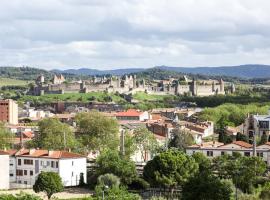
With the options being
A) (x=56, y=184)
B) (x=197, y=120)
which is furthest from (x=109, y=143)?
(x=197, y=120)

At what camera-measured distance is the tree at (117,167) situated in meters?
59.4

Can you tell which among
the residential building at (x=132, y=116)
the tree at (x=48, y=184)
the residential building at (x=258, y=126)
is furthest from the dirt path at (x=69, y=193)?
the residential building at (x=132, y=116)

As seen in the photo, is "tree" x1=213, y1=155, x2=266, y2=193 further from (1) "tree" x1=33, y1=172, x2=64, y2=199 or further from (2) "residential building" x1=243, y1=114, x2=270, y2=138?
(2) "residential building" x1=243, y1=114, x2=270, y2=138

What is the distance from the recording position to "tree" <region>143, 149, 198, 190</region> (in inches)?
2210

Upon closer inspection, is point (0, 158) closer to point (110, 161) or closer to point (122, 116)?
point (110, 161)

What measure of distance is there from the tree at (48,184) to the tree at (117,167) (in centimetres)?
553

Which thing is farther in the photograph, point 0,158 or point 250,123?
point 250,123

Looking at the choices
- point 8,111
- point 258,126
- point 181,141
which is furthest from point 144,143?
point 8,111

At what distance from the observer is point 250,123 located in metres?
92.9

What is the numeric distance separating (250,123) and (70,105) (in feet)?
322

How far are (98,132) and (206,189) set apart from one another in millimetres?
35220

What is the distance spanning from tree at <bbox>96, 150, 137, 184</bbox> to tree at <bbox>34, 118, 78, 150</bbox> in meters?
11.3

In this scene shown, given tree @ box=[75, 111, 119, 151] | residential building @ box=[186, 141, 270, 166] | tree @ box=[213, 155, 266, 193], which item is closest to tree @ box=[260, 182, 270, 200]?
tree @ box=[213, 155, 266, 193]

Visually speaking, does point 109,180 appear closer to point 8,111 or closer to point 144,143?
point 144,143
